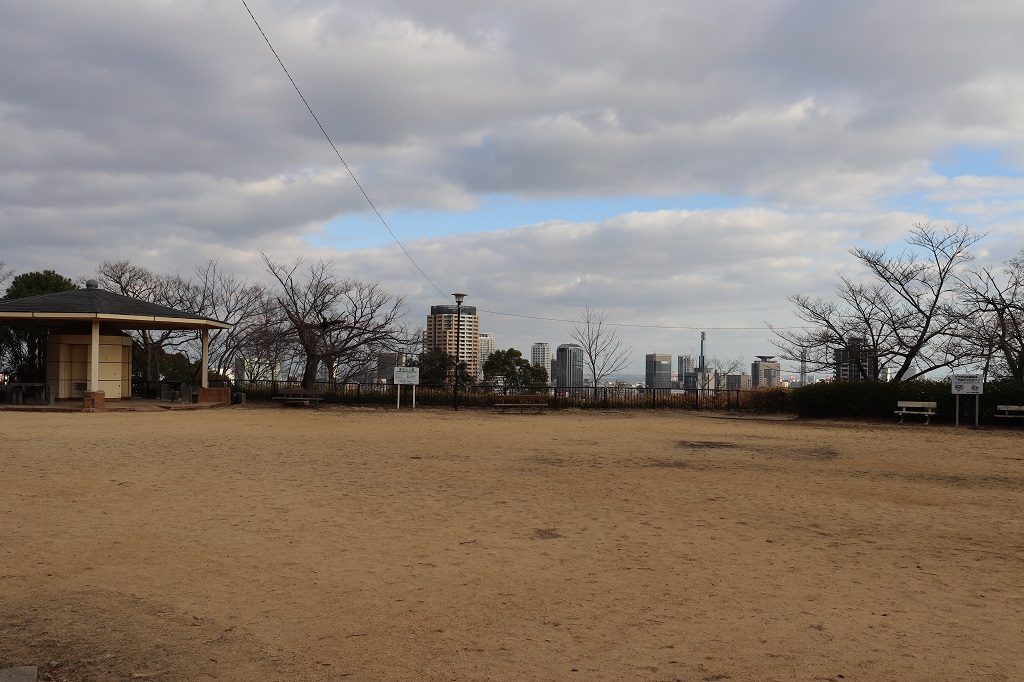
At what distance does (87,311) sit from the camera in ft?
73.4

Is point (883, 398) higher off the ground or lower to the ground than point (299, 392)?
higher

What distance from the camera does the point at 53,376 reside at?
2511 cm

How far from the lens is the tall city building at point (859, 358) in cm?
2850

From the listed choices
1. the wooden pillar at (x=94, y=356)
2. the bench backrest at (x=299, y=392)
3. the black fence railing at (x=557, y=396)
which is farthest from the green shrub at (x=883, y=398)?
the wooden pillar at (x=94, y=356)

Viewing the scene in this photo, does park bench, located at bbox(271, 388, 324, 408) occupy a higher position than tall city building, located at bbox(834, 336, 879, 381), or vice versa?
tall city building, located at bbox(834, 336, 879, 381)

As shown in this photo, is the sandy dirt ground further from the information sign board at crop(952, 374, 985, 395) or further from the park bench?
the park bench

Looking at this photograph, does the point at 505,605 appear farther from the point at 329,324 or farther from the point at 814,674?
the point at 329,324

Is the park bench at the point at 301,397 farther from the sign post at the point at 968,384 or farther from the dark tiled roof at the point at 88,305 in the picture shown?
the sign post at the point at 968,384

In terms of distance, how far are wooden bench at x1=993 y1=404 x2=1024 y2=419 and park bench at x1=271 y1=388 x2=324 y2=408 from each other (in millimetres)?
20744

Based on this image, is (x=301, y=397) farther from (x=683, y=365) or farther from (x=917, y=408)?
(x=683, y=365)

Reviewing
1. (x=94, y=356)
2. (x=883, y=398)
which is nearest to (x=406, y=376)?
(x=94, y=356)

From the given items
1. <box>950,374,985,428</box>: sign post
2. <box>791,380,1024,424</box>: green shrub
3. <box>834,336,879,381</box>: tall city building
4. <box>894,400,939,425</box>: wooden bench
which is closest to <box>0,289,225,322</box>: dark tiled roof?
<box>791,380,1024,424</box>: green shrub

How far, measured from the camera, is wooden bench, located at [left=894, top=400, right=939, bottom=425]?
72.9 feet

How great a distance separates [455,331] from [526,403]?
19.6 meters
